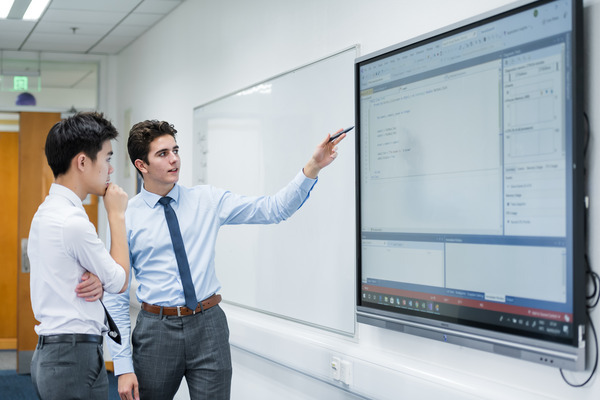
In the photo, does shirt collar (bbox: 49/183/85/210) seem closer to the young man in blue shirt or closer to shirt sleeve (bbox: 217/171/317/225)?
the young man in blue shirt

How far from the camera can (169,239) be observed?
2.53m

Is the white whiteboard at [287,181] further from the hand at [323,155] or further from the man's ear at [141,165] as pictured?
the man's ear at [141,165]

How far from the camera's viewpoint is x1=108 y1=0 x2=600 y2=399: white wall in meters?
1.95

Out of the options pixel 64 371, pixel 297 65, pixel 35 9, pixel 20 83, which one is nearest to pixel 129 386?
pixel 64 371

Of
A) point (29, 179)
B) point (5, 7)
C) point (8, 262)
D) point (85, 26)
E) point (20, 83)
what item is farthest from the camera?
point (8, 262)

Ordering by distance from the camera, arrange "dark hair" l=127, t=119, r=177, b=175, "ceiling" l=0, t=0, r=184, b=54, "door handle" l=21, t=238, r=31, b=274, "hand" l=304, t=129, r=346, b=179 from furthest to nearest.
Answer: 1. "door handle" l=21, t=238, r=31, b=274
2. "ceiling" l=0, t=0, r=184, b=54
3. "dark hair" l=127, t=119, r=177, b=175
4. "hand" l=304, t=129, r=346, b=179

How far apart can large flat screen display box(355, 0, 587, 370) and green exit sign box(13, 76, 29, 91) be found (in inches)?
183

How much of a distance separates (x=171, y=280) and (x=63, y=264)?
0.59m

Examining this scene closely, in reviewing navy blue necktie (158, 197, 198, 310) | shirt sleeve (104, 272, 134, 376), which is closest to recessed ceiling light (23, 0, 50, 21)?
navy blue necktie (158, 197, 198, 310)

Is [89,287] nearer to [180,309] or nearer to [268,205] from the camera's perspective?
→ [180,309]

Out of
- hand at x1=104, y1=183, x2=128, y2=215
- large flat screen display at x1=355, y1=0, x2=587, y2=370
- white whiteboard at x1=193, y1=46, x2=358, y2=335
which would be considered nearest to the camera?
large flat screen display at x1=355, y1=0, x2=587, y2=370

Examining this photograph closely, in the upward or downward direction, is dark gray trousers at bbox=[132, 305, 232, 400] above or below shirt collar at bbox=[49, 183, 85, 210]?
below

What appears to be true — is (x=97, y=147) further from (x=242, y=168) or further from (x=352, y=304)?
(x=242, y=168)

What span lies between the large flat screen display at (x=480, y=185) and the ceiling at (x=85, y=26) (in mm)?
2898
